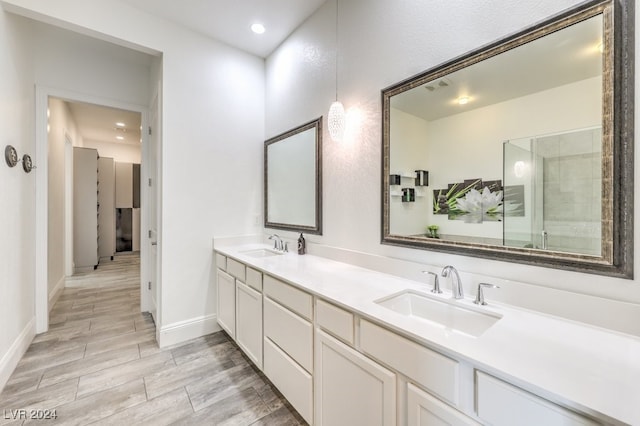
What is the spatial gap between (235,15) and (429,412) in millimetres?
3106

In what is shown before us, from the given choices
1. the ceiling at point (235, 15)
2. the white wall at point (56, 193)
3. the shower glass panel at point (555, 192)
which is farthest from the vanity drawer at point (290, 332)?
the white wall at point (56, 193)

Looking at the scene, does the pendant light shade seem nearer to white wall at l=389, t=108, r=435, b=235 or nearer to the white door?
white wall at l=389, t=108, r=435, b=235

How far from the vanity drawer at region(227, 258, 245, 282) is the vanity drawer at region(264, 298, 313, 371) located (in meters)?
0.44

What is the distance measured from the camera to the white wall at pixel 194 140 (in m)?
2.44

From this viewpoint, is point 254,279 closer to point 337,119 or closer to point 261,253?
point 261,253

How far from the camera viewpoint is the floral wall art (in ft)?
4.10

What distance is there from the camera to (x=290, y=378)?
1622 mm

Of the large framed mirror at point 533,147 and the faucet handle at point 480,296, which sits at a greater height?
the large framed mirror at point 533,147

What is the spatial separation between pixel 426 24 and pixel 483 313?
1.59 m

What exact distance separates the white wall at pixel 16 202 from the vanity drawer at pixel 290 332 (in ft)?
6.31

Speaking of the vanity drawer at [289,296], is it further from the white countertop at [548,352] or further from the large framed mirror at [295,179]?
the large framed mirror at [295,179]

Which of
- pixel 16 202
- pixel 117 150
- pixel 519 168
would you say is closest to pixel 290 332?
pixel 519 168

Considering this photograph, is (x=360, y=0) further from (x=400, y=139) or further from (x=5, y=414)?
(x=5, y=414)

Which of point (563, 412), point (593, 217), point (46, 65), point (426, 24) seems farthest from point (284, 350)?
point (46, 65)
